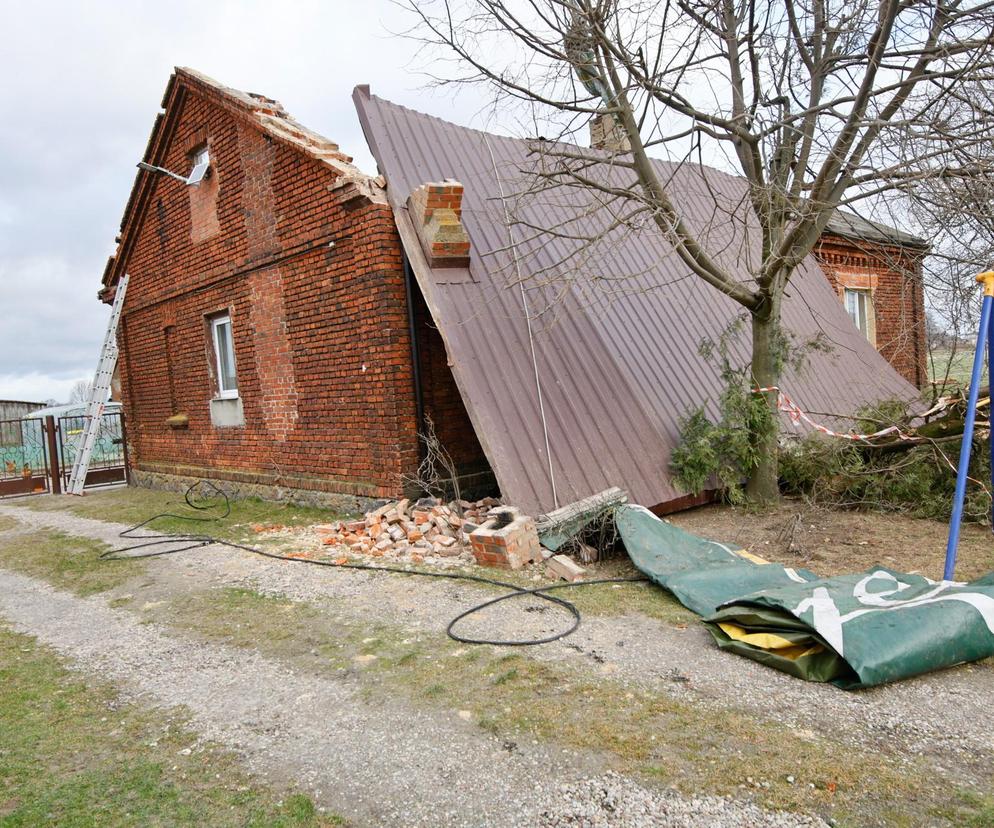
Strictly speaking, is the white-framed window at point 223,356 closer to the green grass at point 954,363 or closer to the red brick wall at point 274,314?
the red brick wall at point 274,314

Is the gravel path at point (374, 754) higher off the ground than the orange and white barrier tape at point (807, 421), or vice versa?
the orange and white barrier tape at point (807, 421)

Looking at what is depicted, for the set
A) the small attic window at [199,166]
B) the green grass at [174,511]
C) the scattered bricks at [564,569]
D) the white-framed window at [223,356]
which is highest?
the small attic window at [199,166]

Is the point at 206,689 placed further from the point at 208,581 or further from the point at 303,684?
the point at 208,581

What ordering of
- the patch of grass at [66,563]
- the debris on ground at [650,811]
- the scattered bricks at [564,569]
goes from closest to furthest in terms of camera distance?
the debris on ground at [650,811]
the scattered bricks at [564,569]
the patch of grass at [66,563]

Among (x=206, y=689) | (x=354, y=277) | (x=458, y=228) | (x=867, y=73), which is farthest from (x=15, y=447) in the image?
(x=867, y=73)

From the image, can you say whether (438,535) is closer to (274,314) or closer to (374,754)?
(374,754)

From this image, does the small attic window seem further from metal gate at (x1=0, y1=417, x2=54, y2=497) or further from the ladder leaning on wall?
metal gate at (x1=0, y1=417, x2=54, y2=497)

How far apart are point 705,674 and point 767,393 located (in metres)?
4.66

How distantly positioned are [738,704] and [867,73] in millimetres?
5642

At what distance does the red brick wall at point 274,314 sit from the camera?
7.84 m

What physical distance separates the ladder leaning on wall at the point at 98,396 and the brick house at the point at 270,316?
2.10ft

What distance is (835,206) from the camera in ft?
21.6

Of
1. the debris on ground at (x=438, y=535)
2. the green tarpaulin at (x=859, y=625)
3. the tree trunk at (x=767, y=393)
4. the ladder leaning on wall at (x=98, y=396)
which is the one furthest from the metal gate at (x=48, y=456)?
the green tarpaulin at (x=859, y=625)

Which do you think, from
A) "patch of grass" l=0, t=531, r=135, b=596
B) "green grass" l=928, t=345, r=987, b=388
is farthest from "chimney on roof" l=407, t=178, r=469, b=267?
"green grass" l=928, t=345, r=987, b=388
